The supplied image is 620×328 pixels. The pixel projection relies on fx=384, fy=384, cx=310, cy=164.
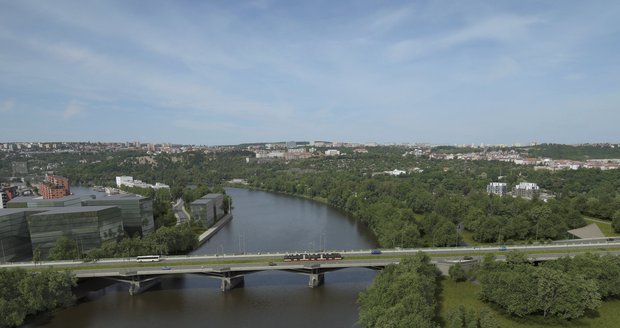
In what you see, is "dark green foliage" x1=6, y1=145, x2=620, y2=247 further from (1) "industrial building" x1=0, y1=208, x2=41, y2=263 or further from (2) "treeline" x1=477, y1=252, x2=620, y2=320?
(1) "industrial building" x1=0, y1=208, x2=41, y2=263

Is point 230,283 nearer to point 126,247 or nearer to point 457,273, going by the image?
point 126,247

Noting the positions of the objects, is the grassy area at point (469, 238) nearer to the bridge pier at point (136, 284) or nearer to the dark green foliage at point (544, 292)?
the dark green foliage at point (544, 292)

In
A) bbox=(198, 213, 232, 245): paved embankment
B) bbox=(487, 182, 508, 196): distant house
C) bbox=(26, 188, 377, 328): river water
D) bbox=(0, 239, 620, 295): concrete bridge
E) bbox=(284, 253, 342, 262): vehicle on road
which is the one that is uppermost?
bbox=(487, 182, 508, 196): distant house

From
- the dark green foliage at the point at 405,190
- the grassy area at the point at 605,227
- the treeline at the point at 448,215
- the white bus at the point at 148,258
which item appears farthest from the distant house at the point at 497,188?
the white bus at the point at 148,258

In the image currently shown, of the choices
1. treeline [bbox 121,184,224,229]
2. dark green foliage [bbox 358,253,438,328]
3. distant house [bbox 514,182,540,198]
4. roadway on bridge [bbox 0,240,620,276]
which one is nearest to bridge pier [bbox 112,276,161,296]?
roadway on bridge [bbox 0,240,620,276]

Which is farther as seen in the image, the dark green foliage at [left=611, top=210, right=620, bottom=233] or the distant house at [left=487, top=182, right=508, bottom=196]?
the distant house at [left=487, top=182, right=508, bottom=196]

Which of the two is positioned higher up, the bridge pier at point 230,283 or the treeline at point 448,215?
the treeline at point 448,215

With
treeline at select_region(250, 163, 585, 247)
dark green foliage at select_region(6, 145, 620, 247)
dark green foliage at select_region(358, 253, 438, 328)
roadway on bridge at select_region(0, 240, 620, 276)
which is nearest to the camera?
dark green foliage at select_region(358, 253, 438, 328)
